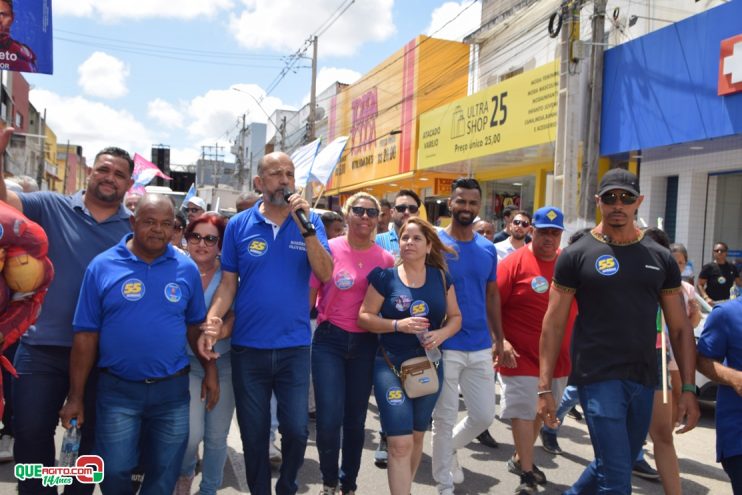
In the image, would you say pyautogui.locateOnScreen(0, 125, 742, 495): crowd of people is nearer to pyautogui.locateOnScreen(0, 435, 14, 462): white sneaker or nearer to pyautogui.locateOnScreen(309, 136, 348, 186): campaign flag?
pyautogui.locateOnScreen(0, 435, 14, 462): white sneaker

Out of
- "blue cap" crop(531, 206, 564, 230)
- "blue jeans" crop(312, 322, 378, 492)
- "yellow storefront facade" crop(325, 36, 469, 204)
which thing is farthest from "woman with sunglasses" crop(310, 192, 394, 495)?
"yellow storefront facade" crop(325, 36, 469, 204)

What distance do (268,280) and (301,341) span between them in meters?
0.41

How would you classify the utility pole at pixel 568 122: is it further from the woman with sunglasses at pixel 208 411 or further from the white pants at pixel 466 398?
the woman with sunglasses at pixel 208 411

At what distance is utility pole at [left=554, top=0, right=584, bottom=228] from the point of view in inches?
410

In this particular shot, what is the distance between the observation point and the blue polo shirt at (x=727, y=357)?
306 cm

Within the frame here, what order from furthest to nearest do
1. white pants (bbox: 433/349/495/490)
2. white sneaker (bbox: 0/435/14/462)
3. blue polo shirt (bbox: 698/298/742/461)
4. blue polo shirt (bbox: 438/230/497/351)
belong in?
white sneaker (bbox: 0/435/14/462) → blue polo shirt (bbox: 438/230/497/351) → white pants (bbox: 433/349/495/490) → blue polo shirt (bbox: 698/298/742/461)

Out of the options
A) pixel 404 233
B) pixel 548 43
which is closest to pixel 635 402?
pixel 404 233

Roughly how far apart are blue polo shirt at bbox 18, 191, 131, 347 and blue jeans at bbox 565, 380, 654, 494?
2.80 metres

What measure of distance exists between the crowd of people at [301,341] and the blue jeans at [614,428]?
11mm

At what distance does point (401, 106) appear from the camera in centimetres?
2102

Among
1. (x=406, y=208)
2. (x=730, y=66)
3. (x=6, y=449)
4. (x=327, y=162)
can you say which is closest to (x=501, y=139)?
(x=730, y=66)

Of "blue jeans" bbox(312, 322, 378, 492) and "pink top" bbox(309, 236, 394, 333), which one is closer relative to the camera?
"blue jeans" bbox(312, 322, 378, 492)

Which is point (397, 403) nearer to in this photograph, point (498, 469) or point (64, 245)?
point (498, 469)

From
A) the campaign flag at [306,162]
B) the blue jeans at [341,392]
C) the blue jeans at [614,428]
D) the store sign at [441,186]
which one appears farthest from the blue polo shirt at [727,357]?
the store sign at [441,186]
